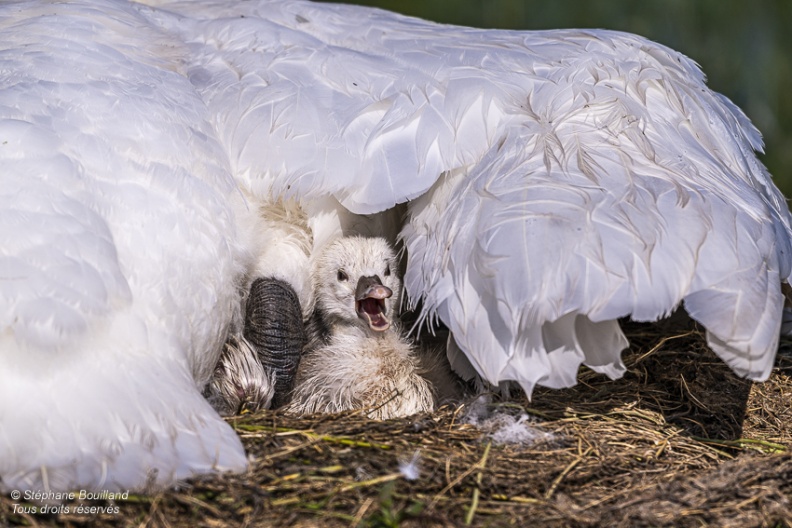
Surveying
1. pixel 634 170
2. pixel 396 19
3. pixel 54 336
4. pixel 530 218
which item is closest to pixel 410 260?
pixel 530 218

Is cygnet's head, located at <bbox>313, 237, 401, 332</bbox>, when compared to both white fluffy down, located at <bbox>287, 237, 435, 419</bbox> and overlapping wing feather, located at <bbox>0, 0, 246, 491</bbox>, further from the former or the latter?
overlapping wing feather, located at <bbox>0, 0, 246, 491</bbox>

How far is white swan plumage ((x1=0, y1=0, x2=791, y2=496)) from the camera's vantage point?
2.46 meters

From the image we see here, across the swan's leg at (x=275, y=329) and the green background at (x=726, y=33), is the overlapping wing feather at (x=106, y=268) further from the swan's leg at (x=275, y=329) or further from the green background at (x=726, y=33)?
the green background at (x=726, y=33)

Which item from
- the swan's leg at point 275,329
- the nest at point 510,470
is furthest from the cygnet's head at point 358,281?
the nest at point 510,470

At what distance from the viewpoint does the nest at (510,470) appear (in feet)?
7.97

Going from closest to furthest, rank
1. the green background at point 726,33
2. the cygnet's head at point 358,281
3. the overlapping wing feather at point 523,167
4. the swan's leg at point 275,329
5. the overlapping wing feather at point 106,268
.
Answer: the overlapping wing feather at point 106,268 → the overlapping wing feather at point 523,167 → the swan's leg at point 275,329 → the cygnet's head at point 358,281 → the green background at point 726,33

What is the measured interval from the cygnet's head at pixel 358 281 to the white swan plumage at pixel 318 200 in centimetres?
8

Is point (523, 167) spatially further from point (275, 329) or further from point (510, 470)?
point (275, 329)

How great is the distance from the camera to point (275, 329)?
11.0ft

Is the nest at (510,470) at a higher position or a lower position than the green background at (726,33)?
lower

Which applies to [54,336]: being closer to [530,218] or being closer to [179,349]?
[179,349]

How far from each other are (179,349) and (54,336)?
37cm

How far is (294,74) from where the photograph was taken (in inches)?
131

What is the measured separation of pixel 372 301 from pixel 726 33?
481 cm
